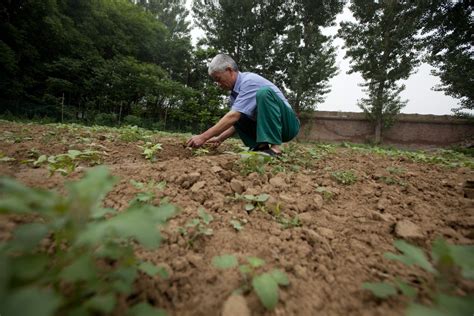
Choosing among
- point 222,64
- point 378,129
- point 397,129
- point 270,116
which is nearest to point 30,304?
point 270,116

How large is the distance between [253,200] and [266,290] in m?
0.63

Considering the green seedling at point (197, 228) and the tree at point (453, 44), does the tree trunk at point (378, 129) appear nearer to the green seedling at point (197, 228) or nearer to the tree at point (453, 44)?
the tree at point (453, 44)

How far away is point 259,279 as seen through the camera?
2.16ft

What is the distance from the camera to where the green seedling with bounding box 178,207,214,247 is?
2.96 ft

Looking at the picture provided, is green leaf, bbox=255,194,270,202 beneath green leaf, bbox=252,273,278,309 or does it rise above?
above

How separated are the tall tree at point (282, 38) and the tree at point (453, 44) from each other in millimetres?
5074

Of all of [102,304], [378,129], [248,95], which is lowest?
[102,304]

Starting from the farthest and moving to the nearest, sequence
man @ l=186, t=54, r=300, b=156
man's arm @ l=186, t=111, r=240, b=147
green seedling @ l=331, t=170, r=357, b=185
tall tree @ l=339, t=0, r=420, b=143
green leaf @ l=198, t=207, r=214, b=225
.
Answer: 1. tall tree @ l=339, t=0, r=420, b=143
2. man @ l=186, t=54, r=300, b=156
3. man's arm @ l=186, t=111, r=240, b=147
4. green seedling @ l=331, t=170, r=357, b=185
5. green leaf @ l=198, t=207, r=214, b=225

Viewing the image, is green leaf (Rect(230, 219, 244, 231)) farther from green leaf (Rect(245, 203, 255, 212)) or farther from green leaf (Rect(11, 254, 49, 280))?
green leaf (Rect(11, 254, 49, 280))

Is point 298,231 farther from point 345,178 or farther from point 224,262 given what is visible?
point 345,178

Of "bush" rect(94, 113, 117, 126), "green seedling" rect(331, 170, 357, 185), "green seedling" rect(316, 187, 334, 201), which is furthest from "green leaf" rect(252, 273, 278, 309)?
"bush" rect(94, 113, 117, 126)

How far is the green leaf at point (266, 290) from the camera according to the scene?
1.99 feet

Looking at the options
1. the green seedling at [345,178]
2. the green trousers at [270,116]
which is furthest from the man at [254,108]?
the green seedling at [345,178]

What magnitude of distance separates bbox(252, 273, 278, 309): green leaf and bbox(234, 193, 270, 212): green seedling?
0.50 meters
